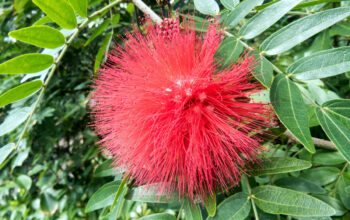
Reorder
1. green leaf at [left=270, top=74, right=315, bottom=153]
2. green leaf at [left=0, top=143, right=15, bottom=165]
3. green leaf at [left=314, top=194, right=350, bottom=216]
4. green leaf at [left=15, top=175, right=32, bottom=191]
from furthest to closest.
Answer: green leaf at [left=15, top=175, right=32, bottom=191], green leaf at [left=314, top=194, right=350, bottom=216], green leaf at [left=0, top=143, right=15, bottom=165], green leaf at [left=270, top=74, right=315, bottom=153]

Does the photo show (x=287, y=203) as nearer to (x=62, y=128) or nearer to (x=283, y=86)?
(x=283, y=86)

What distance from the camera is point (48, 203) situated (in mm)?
2199

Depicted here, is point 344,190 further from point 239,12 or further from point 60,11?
point 60,11

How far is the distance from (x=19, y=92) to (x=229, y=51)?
0.84 meters

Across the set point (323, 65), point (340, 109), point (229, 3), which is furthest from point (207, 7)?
point (340, 109)

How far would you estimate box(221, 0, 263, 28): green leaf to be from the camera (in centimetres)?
96

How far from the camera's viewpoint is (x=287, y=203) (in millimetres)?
904

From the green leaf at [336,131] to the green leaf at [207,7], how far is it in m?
0.58

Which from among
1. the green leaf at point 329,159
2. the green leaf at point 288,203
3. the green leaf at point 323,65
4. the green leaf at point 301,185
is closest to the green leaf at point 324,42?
the green leaf at point 329,159

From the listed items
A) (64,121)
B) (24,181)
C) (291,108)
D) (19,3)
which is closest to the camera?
(291,108)

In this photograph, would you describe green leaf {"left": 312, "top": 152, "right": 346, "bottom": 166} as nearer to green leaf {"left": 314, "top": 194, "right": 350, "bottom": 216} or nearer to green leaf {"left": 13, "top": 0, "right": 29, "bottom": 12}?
green leaf {"left": 314, "top": 194, "right": 350, "bottom": 216}

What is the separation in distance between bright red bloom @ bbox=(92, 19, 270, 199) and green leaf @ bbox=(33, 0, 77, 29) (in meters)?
0.29

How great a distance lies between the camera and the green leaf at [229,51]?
957mm

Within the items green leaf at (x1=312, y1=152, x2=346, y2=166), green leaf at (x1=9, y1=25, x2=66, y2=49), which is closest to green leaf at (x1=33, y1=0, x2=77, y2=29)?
green leaf at (x1=9, y1=25, x2=66, y2=49)
